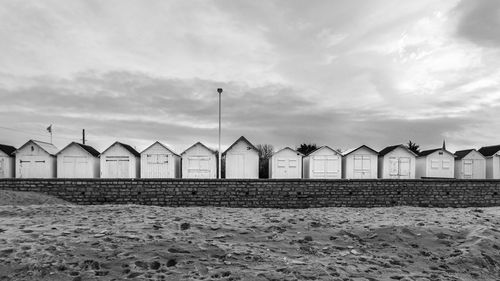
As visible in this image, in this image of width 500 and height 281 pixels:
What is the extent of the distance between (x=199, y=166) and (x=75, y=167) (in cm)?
859

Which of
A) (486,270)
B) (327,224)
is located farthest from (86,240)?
(486,270)

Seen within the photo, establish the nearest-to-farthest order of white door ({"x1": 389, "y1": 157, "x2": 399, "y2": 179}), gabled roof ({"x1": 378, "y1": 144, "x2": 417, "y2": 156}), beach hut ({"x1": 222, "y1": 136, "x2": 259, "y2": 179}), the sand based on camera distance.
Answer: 1. the sand
2. beach hut ({"x1": 222, "y1": 136, "x2": 259, "y2": 179})
3. white door ({"x1": 389, "y1": 157, "x2": 399, "y2": 179})
4. gabled roof ({"x1": 378, "y1": 144, "x2": 417, "y2": 156})

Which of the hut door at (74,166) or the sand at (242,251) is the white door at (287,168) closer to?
the hut door at (74,166)

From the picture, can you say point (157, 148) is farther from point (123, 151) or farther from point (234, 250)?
point (234, 250)

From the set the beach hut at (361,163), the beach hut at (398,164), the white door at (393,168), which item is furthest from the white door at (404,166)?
the beach hut at (361,163)

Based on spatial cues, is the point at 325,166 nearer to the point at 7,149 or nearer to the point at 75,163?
the point at 75,163

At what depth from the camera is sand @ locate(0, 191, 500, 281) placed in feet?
16.4

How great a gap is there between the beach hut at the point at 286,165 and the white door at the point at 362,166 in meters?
4.10

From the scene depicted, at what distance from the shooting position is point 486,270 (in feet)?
19.2

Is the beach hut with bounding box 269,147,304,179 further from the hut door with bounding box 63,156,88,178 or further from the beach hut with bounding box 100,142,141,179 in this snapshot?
the hut door with bounding box 63,156,88,178

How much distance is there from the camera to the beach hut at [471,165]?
27438mm

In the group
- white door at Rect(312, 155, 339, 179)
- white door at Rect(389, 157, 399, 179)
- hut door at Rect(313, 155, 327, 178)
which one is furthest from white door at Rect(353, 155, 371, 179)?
hut door at Rect(313, 155, 327, 178)

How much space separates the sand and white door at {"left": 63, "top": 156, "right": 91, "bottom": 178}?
711 inches

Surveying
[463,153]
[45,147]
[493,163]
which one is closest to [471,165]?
[463,153]
